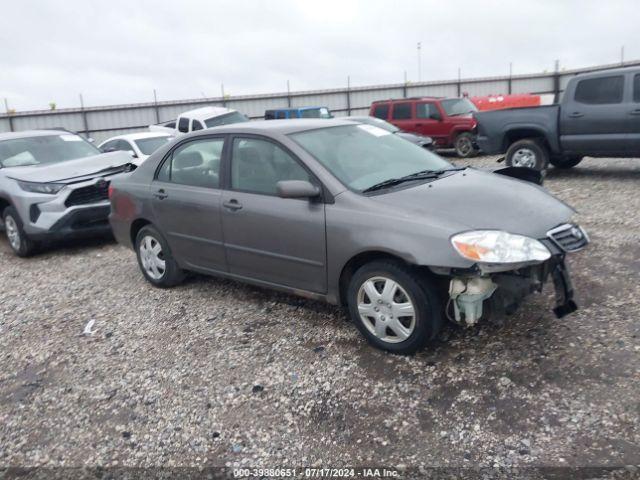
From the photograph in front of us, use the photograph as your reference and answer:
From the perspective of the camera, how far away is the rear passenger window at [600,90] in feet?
29.3

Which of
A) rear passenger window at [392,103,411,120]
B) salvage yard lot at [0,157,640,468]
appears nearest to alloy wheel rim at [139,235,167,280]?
salvage yard lot at [0,157,640,468]

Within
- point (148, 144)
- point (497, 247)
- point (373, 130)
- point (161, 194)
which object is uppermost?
point (373, 130)

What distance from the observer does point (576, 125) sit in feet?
30.5

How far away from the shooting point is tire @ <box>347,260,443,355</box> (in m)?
3.49

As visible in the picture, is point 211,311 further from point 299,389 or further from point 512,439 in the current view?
point 512,439

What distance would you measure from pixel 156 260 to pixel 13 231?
10.9 feet

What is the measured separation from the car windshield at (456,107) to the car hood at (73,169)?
10.1m

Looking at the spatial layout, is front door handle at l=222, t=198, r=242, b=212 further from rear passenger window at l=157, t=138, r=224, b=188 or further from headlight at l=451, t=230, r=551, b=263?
headlight at l=451, t=230, r=551, b=263

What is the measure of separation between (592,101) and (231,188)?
727 cm

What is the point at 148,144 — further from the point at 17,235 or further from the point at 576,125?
the point at 576,125

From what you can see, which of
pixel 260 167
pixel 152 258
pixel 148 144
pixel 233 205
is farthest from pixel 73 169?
pixel 148 144

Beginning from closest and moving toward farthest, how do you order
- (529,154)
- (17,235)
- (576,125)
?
(17,235)
(576,125)
(529,154)

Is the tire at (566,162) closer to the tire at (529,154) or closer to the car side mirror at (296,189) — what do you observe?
the tire at (529,154)

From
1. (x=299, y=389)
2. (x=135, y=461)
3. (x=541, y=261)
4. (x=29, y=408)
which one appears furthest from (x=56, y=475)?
(x=541, y=261)
